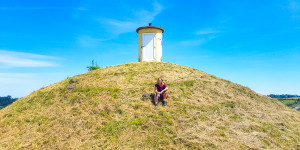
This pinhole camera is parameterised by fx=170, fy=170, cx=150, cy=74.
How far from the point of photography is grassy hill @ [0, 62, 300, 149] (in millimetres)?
7629

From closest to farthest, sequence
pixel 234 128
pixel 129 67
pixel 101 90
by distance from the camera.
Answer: pixel 234 128 → pixel 101 90 → pixel 129 67

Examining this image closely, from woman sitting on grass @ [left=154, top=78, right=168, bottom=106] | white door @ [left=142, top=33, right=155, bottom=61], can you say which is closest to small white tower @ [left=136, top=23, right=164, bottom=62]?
white door @ [left=142, top=33, right=155, bottom=61]

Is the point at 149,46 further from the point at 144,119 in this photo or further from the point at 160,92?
the point at 144,119

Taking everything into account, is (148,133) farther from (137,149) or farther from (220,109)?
(220,109)

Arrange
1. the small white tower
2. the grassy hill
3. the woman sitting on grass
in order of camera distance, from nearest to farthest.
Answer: the grassy hill
the woman sitting on grass
the small white tower

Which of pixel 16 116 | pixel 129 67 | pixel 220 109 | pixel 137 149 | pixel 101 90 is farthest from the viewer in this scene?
pixel 129 67

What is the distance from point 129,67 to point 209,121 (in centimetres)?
995

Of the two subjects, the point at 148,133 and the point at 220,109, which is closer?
the point at 148,133

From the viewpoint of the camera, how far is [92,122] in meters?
8.99

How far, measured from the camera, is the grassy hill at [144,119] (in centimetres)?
763

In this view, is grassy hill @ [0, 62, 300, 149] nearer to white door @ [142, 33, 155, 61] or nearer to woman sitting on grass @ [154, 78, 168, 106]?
woman sitting on grass @ [154, 78, 168, 106]

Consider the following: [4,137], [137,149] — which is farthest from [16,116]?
[137,149]

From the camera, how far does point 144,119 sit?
8930mm

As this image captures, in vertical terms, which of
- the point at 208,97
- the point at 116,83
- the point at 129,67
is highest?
the point at 129,67
